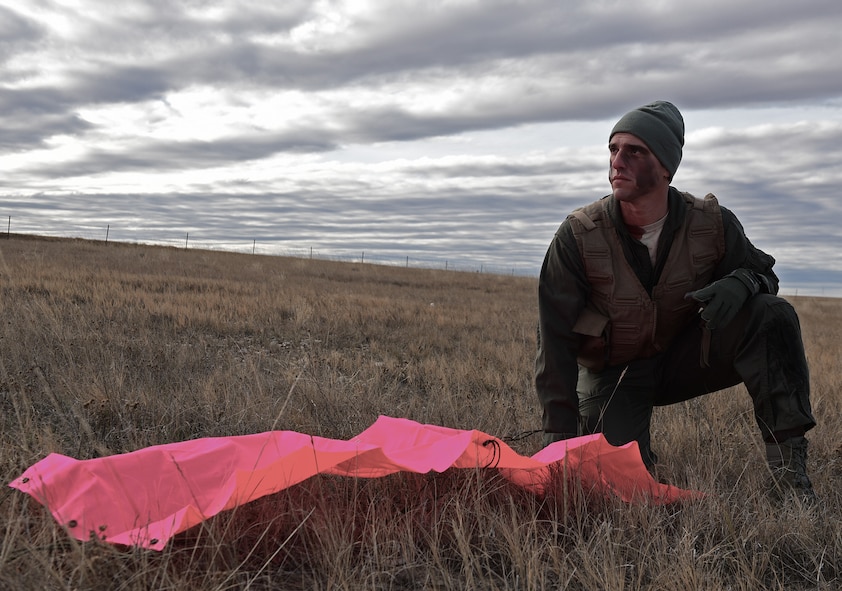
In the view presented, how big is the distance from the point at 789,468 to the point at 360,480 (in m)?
1.83

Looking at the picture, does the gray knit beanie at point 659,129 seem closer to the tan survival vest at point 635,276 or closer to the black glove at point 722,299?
the tan survival vest at point 635,276

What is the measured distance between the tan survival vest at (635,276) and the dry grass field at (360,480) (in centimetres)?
65

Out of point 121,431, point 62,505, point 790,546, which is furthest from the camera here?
point 121,431

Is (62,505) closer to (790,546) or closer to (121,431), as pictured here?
(121,431)

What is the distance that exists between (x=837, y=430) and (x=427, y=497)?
8.50 feet

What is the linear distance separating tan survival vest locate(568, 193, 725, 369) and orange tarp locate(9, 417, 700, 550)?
769mm

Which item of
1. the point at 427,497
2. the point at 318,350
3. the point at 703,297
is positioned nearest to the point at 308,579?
the point at 427,497

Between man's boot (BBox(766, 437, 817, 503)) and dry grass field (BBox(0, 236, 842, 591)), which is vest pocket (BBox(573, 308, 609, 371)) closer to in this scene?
dry grass field (BBox(0, 236, 842, 591))

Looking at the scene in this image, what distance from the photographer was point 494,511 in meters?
2.35

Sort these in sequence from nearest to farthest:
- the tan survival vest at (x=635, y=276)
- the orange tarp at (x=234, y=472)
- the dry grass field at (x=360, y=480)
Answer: the dry grass field at (x=360, y=480) → the orange tarp at (x=234, y=472) → the tan survival vest at (x=635, y=276)

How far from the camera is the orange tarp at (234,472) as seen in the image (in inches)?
82.0

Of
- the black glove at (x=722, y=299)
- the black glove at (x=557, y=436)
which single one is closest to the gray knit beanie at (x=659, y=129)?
the black glove at (x=722, y=299)

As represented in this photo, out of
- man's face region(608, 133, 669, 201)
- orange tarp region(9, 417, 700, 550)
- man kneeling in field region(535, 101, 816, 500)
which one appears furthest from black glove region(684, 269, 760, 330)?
orange tarp region(9, 417, 700, 550)

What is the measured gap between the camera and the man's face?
10.4ft
